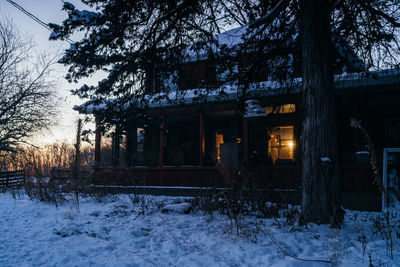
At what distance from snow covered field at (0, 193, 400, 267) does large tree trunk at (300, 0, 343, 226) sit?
342mm

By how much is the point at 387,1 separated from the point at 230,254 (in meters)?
5.71

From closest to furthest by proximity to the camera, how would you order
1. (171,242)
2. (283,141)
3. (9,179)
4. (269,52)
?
(171,242) < (269,52) < (283,141) < (9,179)

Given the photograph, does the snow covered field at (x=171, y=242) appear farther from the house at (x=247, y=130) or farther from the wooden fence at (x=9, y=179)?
the wooden fence at (x=9, y=179)

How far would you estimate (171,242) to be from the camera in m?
3.80

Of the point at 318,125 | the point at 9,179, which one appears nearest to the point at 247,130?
the point at 318,125

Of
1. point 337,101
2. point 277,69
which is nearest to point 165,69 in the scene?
point 277,69

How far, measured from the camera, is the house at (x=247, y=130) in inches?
229

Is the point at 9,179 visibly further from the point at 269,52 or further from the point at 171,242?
the point at 269,52

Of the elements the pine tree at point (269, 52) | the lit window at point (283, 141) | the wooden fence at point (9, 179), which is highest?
the pine tree at point (269, 52)

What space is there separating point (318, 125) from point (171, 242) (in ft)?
9.69

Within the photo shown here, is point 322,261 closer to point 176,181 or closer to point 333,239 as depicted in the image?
point 333,239

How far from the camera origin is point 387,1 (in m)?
5.11

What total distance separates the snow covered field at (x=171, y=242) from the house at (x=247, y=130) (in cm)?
151

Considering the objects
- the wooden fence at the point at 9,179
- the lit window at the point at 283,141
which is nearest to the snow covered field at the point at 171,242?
the lit window at the point at 283,141
